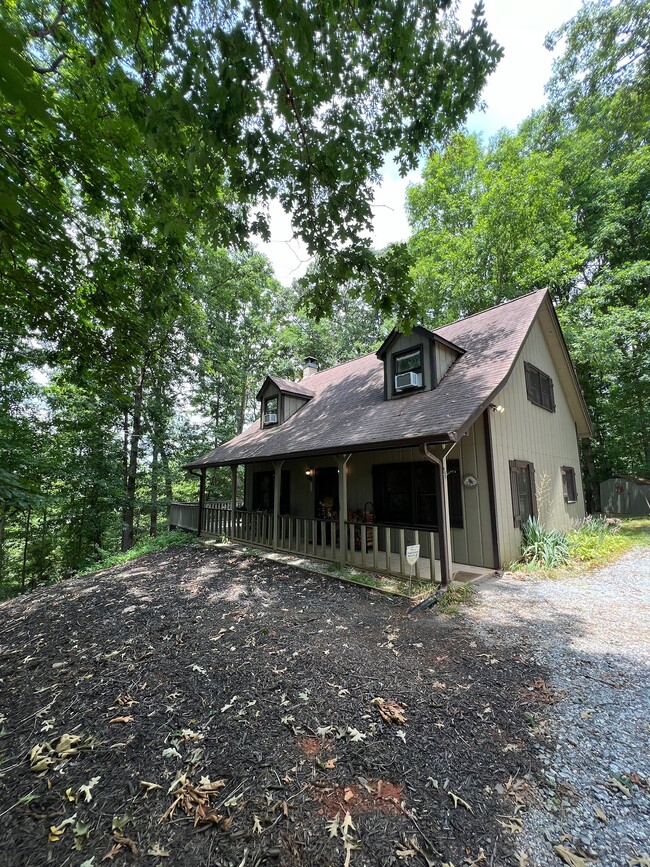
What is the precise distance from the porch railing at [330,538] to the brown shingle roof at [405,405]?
1.63m

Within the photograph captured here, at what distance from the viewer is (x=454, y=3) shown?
9.90 ft

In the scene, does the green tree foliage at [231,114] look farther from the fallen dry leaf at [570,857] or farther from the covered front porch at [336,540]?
the covered front porch at [336,540]

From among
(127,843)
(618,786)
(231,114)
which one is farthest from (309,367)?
(127,843)

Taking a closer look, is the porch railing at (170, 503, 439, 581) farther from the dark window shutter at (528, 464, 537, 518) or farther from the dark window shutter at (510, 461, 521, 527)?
the dark window shutter at (528, 464, 537, 518)

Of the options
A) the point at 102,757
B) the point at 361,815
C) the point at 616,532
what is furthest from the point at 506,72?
the point at 616,532

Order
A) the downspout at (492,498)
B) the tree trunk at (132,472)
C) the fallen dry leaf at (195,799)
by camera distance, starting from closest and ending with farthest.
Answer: the fallen dry leaf at (195,799), the downspout at (492,498), the tree trunk at (132,472)

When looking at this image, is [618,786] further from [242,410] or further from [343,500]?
[242,410]

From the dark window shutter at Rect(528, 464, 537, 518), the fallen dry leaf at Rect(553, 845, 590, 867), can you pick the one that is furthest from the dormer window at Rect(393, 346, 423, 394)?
the fallen dry leaf at Rect(553, 845, 590, 867)

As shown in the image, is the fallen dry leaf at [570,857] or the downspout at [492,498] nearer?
the fallen dry leaf at [570,857]

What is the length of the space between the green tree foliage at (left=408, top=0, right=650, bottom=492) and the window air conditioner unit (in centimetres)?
983

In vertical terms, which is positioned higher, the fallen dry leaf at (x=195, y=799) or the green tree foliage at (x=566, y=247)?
the green tree foliage at (x=566, y=247)

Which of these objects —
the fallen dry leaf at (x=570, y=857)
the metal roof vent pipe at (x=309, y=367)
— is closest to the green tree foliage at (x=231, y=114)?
the fallen dry leaf at (x=570, y=857)

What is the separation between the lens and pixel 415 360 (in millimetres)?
8336

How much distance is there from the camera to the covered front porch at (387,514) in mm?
6227
